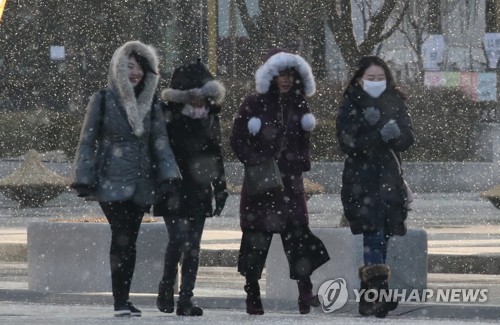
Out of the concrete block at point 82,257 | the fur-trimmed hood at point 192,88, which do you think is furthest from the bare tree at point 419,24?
the fur-trimmed hood at point 192,88

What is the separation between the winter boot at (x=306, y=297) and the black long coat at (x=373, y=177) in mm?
480

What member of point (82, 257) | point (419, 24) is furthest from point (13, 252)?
point (419, 24)

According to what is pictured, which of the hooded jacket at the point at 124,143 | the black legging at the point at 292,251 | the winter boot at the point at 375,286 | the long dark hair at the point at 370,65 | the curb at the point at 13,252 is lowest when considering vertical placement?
the curb at the point at 13,252

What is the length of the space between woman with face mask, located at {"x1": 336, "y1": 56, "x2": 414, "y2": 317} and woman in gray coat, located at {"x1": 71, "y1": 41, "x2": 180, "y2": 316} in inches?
46.2

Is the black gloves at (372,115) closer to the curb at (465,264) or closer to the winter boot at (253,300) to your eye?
the winter boot at (253,300)

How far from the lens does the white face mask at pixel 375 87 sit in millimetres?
10953

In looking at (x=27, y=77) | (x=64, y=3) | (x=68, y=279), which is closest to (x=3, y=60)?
(x=27, y=77)

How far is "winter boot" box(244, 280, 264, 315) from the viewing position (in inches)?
431

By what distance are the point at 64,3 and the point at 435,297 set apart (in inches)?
1238

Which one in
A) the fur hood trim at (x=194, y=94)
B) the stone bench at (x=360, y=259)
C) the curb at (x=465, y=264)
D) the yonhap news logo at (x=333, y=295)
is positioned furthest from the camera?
the curb at (x=465, y=264)

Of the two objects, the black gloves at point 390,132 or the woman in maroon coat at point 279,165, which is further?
the woman in maroon coat at point 279,165

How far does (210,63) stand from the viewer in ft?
120

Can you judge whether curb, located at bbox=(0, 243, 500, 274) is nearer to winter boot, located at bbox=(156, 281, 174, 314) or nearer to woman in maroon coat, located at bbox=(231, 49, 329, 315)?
woman in maroon coat, located at bbox=(231, 49, 329, 315)

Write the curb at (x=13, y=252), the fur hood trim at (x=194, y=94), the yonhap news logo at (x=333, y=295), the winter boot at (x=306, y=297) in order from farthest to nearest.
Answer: the curb at (x=13, y=252)
the yonhap news logo at (x=333, y=295)
the fur hood trim at (x=194, y=94)
the winter boot at (x=306, y=297)
